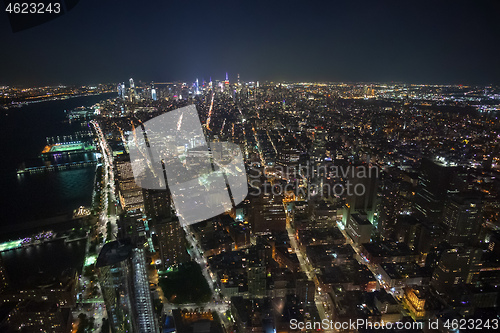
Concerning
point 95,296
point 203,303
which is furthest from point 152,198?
point 203,303

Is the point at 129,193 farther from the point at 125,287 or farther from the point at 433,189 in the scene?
the point at 433,189

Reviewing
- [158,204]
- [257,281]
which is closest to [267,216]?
[257,281]

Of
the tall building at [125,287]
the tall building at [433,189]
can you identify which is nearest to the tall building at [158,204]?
the tall building at [125,287]

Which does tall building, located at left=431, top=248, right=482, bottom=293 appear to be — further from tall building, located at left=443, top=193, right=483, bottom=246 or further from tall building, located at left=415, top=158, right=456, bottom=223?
tall building, located at left=415, top=158, right=456, bottom=223

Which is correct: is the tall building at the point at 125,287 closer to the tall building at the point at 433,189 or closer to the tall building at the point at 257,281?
the tall building at the point at 257,281

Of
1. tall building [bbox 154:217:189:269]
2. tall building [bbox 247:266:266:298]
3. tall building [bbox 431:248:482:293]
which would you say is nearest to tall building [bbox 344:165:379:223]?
tall building [bbox 431:248:482:293]

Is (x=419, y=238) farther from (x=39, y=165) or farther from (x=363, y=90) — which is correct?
(x=363, y=90)
